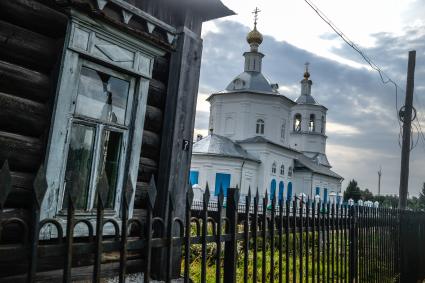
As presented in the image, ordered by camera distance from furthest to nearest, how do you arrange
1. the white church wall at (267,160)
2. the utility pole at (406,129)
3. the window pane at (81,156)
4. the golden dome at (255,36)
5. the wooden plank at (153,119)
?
1. the golden dome at (255,36)
2. the white church wall at (267,160)
3. the utility pole at (406,129)
4. the wooden plank at (153,119)
5. the window pane at (81,156)

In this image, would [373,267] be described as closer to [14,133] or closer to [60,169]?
[60,169]

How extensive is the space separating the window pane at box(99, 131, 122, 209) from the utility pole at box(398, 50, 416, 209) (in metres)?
8.71

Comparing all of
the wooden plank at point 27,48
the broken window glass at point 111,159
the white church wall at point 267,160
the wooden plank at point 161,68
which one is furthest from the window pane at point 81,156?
the white church wall at point 267,160

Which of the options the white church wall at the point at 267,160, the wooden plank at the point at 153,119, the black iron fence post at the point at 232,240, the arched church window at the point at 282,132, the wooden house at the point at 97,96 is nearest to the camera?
the black iron fence post at the point at 232,240

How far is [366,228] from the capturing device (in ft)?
15.5

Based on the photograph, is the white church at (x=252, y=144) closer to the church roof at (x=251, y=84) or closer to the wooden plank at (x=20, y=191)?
the church roof at (x=251, y=84)

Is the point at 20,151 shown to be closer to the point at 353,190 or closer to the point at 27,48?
the point at 27,48

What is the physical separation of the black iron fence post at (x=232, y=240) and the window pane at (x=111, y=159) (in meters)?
1.74

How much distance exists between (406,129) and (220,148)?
758 inches

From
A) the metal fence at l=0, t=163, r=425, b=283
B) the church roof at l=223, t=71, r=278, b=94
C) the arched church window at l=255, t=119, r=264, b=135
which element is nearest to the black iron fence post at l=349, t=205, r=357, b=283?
the metal fence at l=0, t=163, r=425, b=283

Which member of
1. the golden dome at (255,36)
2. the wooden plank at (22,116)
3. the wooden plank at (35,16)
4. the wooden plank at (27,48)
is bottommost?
the wooden plank at (22,116)

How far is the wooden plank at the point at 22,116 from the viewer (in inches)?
113

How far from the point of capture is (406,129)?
34.7 feet

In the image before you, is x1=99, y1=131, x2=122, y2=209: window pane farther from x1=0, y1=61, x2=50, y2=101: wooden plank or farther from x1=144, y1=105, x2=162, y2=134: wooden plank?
x1=0, y1=61, x2=50, y2=101: wooden plank
